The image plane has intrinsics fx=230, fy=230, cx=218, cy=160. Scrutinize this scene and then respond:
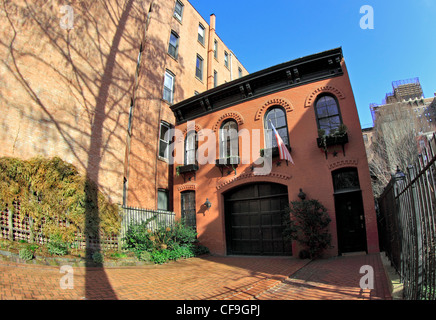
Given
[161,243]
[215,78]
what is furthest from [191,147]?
[215,78]

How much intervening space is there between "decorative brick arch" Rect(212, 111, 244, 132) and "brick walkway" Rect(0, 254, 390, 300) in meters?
7.00

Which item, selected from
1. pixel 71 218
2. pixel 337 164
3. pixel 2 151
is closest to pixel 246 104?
pixel 337 164

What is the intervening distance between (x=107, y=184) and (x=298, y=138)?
8.71 m

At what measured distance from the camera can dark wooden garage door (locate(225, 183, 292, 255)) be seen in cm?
1022

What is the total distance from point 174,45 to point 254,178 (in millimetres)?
12319

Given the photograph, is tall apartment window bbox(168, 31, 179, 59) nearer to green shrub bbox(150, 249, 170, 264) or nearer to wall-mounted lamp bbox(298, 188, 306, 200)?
wall-mounted lamp bbox(298, 188, 306, 200)

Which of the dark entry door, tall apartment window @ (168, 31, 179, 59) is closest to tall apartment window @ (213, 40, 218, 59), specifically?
tall apartment window @ (168, 31, 179, 59)

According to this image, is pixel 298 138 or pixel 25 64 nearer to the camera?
pixel 25 64

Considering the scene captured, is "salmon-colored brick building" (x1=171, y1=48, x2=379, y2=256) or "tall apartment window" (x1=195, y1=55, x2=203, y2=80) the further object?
"tall apartment window" (x1=195, y1=55, x2=203, y2=80)

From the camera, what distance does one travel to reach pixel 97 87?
1070 cm

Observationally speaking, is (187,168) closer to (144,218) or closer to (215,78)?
(144,218)

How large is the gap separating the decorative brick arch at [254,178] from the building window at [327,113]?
8.55 feet
